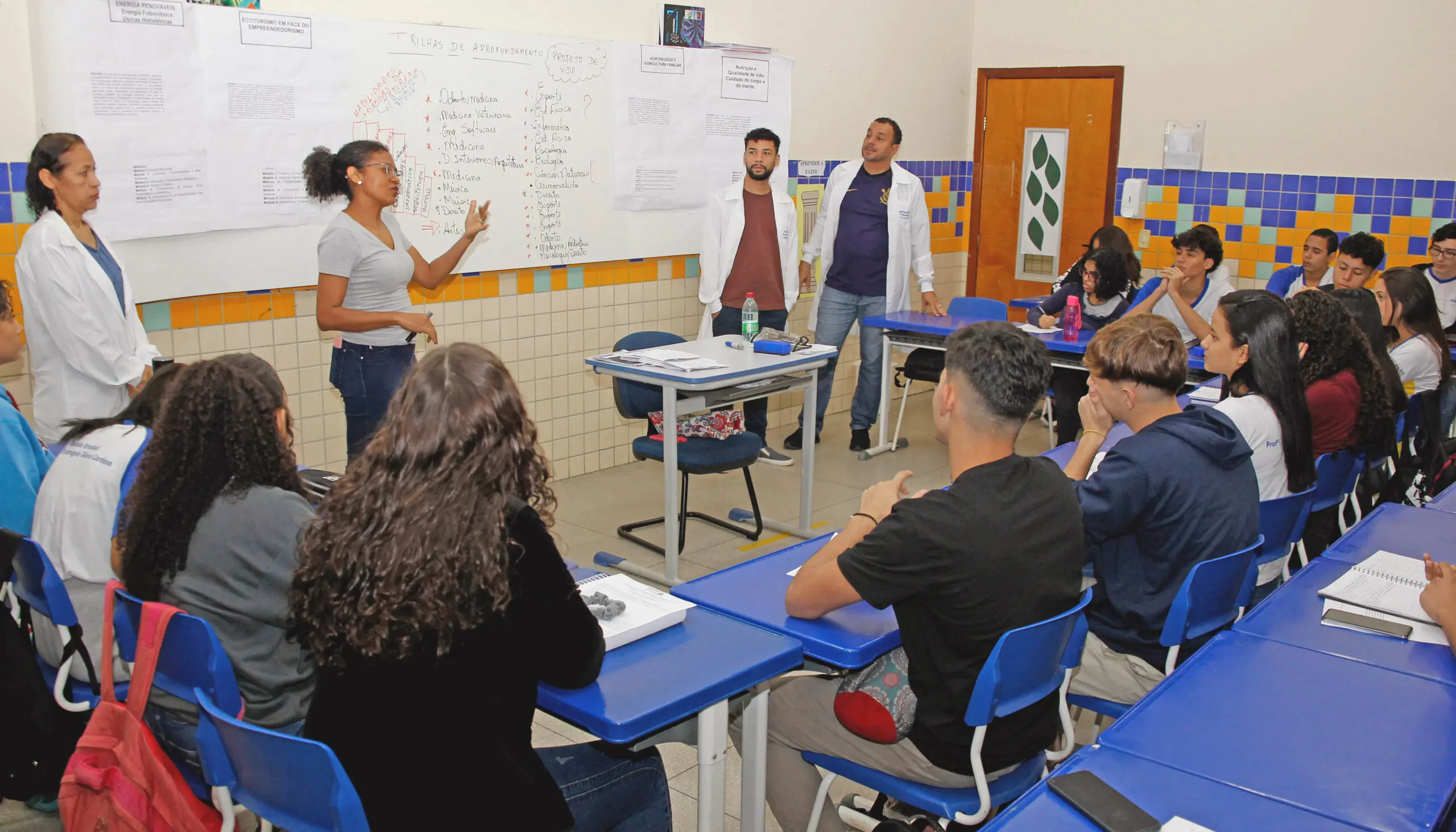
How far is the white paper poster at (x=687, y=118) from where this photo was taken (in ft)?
18.9

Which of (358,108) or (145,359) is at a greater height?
(358,108)

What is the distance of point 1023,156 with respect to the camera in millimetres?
7812

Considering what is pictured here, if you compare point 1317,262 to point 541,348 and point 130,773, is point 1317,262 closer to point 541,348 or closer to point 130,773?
point 541,348

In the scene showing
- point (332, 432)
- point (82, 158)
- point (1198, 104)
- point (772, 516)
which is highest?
point (1198, 104)

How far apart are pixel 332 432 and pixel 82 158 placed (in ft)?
5.30

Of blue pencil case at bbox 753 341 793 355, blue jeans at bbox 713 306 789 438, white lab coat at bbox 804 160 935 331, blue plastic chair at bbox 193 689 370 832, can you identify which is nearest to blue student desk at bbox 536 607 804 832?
blue plastic chair at bbox 193 689 370 832

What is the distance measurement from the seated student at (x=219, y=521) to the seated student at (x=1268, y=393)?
2.27 metres

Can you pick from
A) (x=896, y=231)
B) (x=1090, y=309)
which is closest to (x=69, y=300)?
(x=896, y=231)

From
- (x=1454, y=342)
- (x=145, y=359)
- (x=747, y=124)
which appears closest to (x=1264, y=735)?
(x=145, y=359)

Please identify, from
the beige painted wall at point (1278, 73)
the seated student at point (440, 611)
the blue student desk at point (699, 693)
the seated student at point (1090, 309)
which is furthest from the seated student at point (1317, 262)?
the seated student at point (440, 611)

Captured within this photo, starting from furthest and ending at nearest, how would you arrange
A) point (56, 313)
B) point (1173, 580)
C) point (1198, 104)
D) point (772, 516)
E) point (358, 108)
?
point (1198, 104) < point (772, 516) < point (358, 108) < point (56, 313) < point (1173, 580)

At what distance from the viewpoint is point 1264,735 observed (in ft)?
6.11

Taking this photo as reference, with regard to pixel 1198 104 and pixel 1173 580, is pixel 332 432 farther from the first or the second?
pixel 1198 104

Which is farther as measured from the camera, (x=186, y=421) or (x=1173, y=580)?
(x=1173, y=580)
